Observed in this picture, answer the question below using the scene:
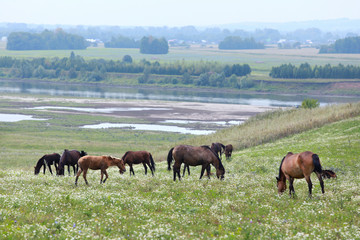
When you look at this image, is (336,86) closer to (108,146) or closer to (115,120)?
(115,120)

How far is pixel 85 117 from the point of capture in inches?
3900

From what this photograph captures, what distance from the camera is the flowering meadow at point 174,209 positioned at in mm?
13266

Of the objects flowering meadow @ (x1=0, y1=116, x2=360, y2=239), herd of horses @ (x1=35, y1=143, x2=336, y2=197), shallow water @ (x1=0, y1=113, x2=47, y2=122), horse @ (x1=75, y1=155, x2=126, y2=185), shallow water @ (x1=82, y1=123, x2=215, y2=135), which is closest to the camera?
flowering meadow @ (x1=0, y1=116, x2=360, y2=239)

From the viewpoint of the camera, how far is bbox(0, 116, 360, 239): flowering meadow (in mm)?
13266

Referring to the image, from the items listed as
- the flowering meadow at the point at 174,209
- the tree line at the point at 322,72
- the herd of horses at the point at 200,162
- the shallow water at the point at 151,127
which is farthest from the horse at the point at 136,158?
the tree line at the point at 322,72

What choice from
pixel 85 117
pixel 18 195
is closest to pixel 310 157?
pixel 18 195

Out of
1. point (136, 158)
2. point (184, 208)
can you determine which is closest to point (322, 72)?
point (136, 158)

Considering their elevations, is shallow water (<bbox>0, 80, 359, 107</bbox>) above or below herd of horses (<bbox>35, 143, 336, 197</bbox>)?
below

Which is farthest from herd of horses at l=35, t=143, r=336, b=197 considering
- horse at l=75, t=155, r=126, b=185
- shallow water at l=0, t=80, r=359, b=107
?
shallow water at l=0, t=80, r=359, b=107

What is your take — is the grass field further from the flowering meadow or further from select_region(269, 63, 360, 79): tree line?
select_region(269, 63, 360, 79): tree line

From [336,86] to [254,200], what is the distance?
15414 cm

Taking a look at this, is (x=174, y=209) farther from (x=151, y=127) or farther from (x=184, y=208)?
(x=151, y=127)

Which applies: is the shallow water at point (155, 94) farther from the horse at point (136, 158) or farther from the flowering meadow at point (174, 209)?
the flowering meadow at point (174, 209)

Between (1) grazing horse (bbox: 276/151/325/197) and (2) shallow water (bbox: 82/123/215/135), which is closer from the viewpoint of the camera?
(1) grazing horse (bbox: 276/151/325/197)
